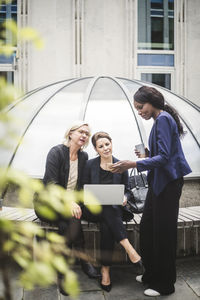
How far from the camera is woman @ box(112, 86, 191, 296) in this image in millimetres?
2387

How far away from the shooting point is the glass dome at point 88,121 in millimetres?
4277

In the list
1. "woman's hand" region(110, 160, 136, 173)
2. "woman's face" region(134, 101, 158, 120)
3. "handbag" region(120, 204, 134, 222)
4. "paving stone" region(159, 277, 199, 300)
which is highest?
"woman's face" region(134, 101, 158, 120)

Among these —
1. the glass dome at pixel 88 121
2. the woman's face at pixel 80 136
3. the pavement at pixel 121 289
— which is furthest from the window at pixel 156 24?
the pavement at pixel 121 289

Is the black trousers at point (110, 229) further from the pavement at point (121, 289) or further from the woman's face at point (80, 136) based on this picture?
the woman's face at point (80, 136)

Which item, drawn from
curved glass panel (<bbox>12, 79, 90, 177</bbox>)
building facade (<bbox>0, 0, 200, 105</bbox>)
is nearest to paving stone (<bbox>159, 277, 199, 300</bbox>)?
curved glass panel (<bbox>12, 79, 90, 177</bbox>)

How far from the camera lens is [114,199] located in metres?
2.78

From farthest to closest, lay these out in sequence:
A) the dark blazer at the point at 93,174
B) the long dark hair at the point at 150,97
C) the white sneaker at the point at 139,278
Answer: the dark blazer at the point at 93,174 < the white sneaker at the point at 139,278 < the long dark hair at the point at 150,97

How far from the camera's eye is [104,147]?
3039 millimetres

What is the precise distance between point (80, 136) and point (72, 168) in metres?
0.33

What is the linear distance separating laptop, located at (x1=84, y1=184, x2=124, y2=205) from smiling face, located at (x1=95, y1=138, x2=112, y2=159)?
15.6 inches

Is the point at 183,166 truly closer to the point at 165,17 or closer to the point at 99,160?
the point at 99,160

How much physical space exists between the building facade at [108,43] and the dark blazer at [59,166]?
4.96 metres

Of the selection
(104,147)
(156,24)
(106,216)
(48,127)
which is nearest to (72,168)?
(104,147)

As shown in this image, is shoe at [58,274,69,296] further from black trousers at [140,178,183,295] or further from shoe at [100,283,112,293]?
black trousers at [140,178,183,295]
